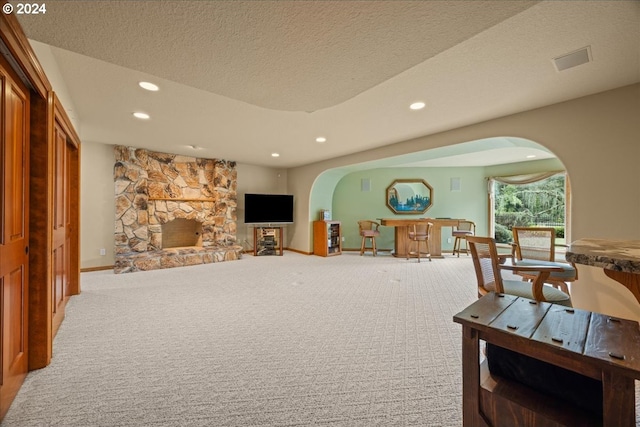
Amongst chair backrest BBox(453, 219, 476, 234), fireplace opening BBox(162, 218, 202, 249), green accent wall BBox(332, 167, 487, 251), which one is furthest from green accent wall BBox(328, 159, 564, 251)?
fireplace opening BBox(162, 218, 202, 249)

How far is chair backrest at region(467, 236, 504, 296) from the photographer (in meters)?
2.04

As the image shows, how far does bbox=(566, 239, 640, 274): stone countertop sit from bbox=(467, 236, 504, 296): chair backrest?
34.7 inches

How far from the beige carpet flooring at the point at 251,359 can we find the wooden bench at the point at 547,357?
1.51 ft

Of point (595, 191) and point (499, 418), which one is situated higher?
point (595, 191)

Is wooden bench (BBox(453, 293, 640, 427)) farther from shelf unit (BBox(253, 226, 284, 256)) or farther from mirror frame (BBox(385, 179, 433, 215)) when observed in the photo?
mirror frame (BBox(385, 179, 433, 215))

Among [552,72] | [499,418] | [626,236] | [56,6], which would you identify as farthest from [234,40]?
[626,236]

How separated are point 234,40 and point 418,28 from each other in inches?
36.5

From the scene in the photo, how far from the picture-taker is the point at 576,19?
5.09 ft

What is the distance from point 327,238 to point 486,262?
14.8ft

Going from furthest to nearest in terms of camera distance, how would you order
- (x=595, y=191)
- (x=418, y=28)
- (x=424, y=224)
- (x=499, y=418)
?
(x=424, y=224) < (x=595, y=191) < (x=418, y=28) < (x=499, y=418)

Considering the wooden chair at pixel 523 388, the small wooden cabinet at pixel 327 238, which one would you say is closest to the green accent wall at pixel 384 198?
the small wooden cabinet at pixel 327 238

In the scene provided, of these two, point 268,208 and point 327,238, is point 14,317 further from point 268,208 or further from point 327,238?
point 327,238

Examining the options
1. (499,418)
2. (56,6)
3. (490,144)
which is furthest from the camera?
(490,144)

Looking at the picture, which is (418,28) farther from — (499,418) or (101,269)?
(101,269)
